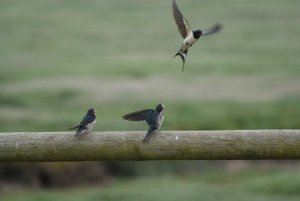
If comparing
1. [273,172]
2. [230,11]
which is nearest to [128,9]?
[230,11]

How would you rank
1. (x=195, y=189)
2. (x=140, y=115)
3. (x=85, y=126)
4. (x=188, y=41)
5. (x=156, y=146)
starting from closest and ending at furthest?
(x=188, y=41), (x=156, y=146), (x=85, y=126), (x=140, y=115), (x=195, y=189)

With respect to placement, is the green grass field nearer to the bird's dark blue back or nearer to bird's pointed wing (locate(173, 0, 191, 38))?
the bird's dark blue back

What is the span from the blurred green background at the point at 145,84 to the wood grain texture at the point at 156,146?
517 centimetres

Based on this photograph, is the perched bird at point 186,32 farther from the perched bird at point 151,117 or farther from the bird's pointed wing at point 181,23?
the perched bird at point 151,117

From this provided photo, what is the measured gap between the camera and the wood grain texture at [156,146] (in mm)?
5875

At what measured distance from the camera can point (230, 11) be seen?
35.1 metres

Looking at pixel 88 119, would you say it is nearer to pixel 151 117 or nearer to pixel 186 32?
pixel 151 117

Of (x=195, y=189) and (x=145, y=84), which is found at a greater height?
(x=195, y=189)

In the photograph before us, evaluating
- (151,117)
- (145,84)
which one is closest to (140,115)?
(151,117)

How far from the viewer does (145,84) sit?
19.6 m

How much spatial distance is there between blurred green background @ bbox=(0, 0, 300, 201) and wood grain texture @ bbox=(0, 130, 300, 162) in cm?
517

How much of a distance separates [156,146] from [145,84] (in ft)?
44.9

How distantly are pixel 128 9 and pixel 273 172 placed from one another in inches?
895

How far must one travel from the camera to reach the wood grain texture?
588 cm
